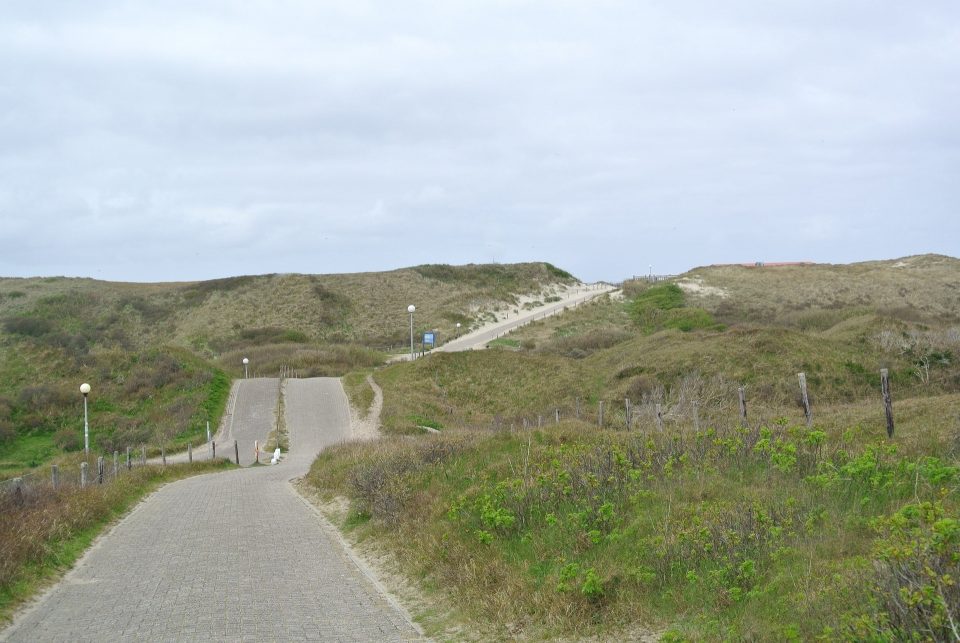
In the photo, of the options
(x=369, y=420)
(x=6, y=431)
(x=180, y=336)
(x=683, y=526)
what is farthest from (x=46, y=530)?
(x=180, y=336)

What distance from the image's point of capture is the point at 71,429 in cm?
4338

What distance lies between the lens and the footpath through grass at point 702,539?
5349mm

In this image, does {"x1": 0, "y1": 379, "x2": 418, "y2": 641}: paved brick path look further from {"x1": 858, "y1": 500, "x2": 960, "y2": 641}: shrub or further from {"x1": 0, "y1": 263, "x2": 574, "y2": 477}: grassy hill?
{"x1": 0, "y1": 263, "x2": 574, "y2": 477}: grassy hill

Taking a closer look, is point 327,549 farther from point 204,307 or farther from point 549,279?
point 549,279

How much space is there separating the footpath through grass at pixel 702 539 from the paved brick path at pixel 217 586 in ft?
3.03

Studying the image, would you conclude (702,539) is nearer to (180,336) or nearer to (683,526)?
(683,526)

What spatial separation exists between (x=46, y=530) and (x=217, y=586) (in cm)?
395

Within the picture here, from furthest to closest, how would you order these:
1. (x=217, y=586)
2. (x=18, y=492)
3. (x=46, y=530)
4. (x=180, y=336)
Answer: (x=180, y=336) < (x=18, y=492) < (x=46, y=530) < (x=217, y=586)

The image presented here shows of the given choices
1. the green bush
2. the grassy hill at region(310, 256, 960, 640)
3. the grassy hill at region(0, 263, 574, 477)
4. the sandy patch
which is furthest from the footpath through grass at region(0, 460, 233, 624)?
the green bush

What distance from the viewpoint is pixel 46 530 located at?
11.8 meters

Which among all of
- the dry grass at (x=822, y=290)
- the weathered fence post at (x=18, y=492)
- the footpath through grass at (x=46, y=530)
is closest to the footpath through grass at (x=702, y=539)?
the footpath through grass at (x=46, y=530)

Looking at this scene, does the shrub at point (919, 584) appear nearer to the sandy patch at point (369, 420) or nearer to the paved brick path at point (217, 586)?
the paved brick path at point (217, 586)

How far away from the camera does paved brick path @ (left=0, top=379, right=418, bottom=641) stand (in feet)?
25.8

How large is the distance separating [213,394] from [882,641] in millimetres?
44809
